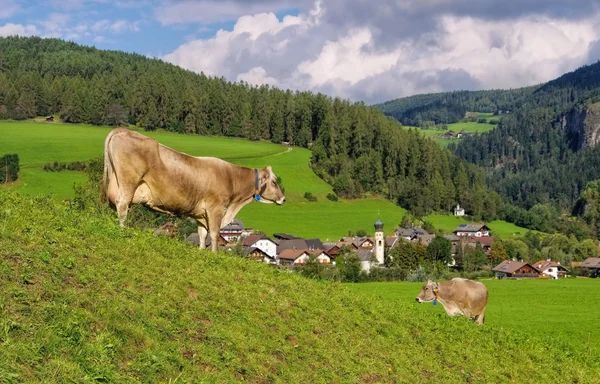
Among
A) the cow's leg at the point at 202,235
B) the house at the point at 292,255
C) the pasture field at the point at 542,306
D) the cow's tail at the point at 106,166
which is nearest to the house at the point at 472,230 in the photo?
the house at the point at 292,255

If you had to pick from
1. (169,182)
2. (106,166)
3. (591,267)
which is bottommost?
(591,267)

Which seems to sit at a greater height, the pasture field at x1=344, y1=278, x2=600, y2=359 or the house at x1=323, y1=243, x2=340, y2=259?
the pasture field at x1=344, y1=278, x2=600, y2=359

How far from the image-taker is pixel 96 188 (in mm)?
33500

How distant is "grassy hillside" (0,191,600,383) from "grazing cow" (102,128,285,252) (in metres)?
0.93

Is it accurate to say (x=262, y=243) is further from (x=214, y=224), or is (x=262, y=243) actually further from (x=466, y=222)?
(x=214, y=224)

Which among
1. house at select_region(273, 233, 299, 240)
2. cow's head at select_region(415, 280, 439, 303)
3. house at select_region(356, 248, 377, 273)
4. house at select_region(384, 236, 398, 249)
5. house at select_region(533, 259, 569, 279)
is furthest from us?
house at select_region(384, 236, 398, 249)

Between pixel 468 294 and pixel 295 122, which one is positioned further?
pixel 295 122

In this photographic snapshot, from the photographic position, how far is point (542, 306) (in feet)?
147

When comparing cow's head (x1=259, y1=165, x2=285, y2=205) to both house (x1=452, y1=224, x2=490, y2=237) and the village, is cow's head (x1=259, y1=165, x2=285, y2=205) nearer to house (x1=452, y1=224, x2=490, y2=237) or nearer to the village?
the village

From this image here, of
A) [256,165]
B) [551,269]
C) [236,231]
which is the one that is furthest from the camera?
[256,165]

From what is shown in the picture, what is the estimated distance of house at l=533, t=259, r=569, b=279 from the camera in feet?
311

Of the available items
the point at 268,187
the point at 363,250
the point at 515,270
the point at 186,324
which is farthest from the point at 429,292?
the point at 515,270

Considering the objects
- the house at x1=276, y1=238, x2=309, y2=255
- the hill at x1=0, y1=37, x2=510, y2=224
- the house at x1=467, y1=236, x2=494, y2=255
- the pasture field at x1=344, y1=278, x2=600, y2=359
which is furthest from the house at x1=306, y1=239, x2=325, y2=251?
the pasture field at x1=344, y1=278, x2=600, y2=359

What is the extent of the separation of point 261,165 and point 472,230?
4607 cm
